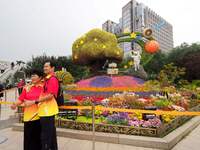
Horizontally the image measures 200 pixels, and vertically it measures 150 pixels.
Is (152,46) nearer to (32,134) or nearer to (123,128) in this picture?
(123,128)

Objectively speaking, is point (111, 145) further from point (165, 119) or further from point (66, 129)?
point (165, 119)

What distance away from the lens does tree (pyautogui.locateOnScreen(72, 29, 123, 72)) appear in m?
18.3

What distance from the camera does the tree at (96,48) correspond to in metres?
18.3

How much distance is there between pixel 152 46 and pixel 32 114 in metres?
17.2

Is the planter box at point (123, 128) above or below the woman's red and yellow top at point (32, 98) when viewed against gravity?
below

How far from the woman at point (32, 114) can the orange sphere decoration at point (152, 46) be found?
16.9 meters

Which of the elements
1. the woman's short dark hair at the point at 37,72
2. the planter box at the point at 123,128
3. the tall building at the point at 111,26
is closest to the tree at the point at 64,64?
the tall building at the point at 111,26

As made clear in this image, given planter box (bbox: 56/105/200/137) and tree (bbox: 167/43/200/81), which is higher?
tree (bbox: 167/43/200/81)

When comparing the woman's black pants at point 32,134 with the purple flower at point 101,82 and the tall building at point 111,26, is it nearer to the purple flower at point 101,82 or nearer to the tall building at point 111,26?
the purple flower at point 101,82

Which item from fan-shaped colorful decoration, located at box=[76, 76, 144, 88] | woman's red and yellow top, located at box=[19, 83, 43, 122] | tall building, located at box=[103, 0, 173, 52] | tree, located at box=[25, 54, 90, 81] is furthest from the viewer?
tall building, located at box=[103, 0, 173, 52]

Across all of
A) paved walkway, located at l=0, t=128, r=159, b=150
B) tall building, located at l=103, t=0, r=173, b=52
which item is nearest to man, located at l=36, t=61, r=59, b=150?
paved walkway, located at l=0, t=128, r=159, b=150

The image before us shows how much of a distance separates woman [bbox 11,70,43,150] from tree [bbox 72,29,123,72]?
14082 millimetres

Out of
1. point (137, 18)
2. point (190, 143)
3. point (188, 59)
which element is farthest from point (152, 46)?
point (137, 18)

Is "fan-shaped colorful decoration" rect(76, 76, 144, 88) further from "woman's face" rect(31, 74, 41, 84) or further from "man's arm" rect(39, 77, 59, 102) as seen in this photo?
"man's arm" rect(39, 77, 59, 102)
